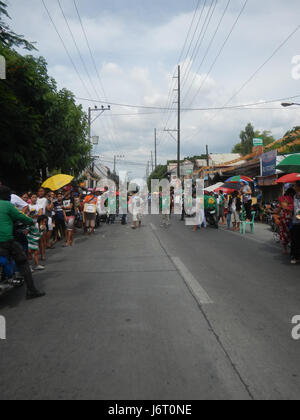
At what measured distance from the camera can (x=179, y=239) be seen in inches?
515

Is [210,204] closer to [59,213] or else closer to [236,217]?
[236,217]

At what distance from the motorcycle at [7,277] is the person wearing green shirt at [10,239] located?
9cm

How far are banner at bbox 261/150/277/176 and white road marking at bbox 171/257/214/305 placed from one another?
50.0 ft

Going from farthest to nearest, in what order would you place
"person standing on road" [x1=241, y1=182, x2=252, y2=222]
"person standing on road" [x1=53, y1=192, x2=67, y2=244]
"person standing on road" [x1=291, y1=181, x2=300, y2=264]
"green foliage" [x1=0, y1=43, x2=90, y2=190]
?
"person standing on road" [x1=241, y1=182, x2=252, y2=222], "person standing on road" [x1=53, y1=192, x2=67, y2=244], "green foliage" [x1=0, y1=43, x2=90, y2=190], "person standing on road" [x1=291, y1=181, x2=300, y2=264]

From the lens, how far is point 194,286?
6141 millimetres

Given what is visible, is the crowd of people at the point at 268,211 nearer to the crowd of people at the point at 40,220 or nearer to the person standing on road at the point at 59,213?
the crowd of people at the point at 40,220

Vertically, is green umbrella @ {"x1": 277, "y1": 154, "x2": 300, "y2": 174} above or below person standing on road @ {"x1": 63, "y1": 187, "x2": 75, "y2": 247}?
above

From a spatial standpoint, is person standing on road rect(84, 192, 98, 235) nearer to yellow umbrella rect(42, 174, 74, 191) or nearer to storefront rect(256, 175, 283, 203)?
yellow umbrella rect(42, 174, 74, 191)

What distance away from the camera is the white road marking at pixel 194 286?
5.32 metres

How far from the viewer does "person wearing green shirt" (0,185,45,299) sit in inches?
212

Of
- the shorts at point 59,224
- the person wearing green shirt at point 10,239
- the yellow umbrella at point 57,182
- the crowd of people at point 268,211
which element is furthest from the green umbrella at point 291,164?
the shorts at point 59,224

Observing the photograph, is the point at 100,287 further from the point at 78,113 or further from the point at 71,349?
the point at 78,113

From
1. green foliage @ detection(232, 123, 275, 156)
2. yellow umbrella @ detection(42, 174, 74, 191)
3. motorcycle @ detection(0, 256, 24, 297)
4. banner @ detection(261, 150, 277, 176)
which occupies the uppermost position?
green foliage @ detection(232, 123, 275, 156)

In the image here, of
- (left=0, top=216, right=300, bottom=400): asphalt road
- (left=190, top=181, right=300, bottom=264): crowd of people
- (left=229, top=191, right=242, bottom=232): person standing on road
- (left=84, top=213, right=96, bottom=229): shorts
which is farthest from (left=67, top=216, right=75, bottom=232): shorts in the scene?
(left=229, top=191, right=242, bottom=232): person standing on road
